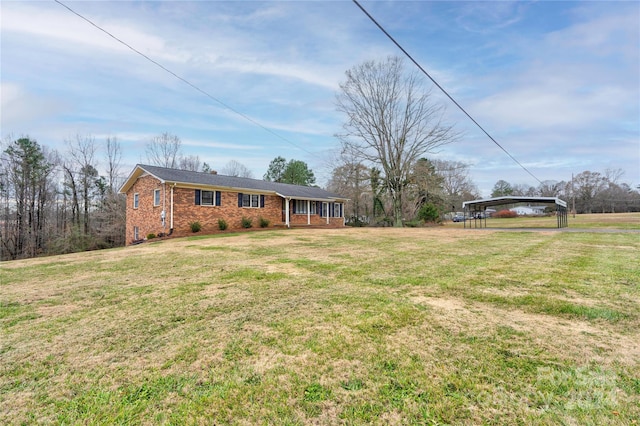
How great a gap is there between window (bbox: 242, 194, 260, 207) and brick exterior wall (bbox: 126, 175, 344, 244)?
0.37 metres

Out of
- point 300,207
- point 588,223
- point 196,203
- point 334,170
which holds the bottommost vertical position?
point 588,223

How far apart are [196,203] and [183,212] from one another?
982 millimetres

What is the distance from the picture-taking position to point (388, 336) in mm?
2902

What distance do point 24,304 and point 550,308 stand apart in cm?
750

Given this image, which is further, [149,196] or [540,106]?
[540,106]

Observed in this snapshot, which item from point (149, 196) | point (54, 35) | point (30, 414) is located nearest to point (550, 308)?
point (30, 414)

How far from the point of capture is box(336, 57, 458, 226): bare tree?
83.8 ft

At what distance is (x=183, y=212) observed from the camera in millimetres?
17031

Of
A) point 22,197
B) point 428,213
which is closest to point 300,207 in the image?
point 428,213

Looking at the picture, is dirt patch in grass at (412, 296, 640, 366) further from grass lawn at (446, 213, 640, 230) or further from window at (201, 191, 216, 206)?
grass lawn at (446, 213, 640, 230)

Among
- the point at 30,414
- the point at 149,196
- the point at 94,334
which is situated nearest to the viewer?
the point at 30,414

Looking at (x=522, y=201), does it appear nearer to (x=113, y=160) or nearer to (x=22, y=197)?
(x=113, y=160)

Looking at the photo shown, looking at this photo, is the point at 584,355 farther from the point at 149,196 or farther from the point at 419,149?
the point at 419,149

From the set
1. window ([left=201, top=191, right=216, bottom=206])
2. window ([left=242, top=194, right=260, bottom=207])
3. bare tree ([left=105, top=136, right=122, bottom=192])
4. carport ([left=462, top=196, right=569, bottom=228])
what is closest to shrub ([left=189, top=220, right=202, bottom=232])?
window ([left=201, top=191, right=216, bottom=206])
